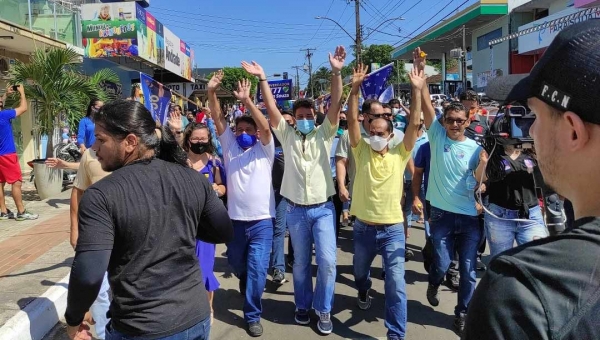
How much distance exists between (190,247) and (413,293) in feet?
10.9

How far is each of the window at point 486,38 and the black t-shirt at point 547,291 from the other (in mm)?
31133

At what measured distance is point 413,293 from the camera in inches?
190

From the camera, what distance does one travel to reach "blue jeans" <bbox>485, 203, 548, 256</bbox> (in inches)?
148

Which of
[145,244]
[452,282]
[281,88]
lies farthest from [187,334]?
[281,88]

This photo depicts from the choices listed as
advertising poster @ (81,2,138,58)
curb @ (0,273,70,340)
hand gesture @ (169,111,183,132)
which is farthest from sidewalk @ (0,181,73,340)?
advertising poster @ (81,2,138,58)

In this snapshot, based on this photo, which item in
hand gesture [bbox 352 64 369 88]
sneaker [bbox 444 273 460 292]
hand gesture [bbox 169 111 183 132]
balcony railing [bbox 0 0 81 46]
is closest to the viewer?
hand gesture [bbox 352 64 369 88]

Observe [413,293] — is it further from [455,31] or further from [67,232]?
[455,31]

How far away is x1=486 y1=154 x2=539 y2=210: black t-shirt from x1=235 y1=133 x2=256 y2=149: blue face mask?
211 centimetres

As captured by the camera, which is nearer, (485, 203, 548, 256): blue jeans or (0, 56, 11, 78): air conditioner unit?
(485, 203, 548, 256): blue jeans

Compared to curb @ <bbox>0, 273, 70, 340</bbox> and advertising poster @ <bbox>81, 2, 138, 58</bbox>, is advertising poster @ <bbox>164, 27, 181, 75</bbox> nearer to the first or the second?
advertising poster @ <bbox>81, 2, 138, 58</bbox>

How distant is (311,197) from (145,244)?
2141 millimetres

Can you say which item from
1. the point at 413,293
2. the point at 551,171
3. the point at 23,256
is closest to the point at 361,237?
the point at 413,293

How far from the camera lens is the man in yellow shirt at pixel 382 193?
3.73 m

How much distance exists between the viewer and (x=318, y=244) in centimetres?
397
